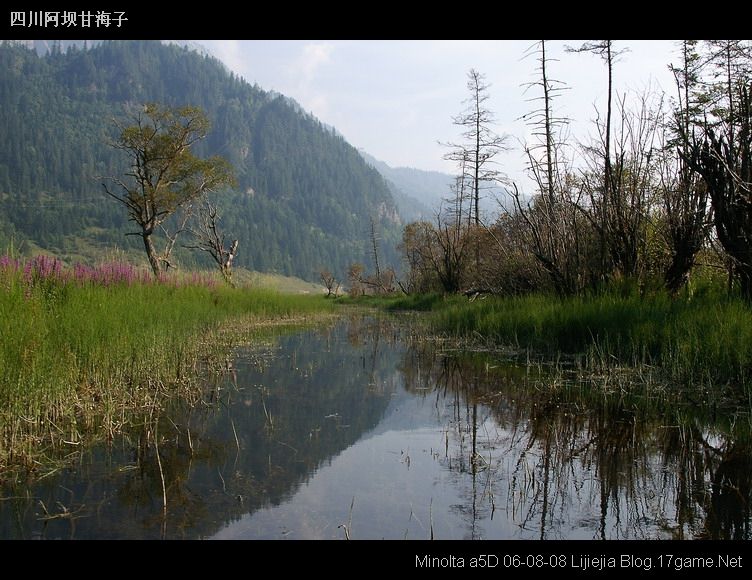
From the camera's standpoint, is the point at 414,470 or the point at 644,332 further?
the point at 644,332

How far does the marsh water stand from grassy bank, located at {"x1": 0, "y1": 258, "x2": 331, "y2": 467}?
521 millimetres

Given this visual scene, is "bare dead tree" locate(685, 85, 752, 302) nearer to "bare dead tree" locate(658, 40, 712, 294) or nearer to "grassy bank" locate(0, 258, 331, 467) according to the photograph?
"bare dead tree" locate(658, 40, 712, 294)

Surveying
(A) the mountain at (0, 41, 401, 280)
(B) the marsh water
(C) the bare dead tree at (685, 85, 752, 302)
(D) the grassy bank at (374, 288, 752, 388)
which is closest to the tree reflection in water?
(B) the marsh water

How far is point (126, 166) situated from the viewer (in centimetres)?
13175

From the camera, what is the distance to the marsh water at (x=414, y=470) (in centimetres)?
273

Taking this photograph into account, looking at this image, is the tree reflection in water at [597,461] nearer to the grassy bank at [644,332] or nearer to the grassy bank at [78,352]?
the grassy bank at [644,332]

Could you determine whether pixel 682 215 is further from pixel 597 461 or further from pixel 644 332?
pixel 597 461

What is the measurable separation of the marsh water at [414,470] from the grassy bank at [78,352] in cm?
52

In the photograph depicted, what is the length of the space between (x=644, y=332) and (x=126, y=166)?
146 meters

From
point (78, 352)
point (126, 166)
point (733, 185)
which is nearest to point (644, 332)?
point (733, 185)

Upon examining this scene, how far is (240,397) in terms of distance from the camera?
5688 millimetres

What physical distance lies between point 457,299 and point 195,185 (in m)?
14.1
